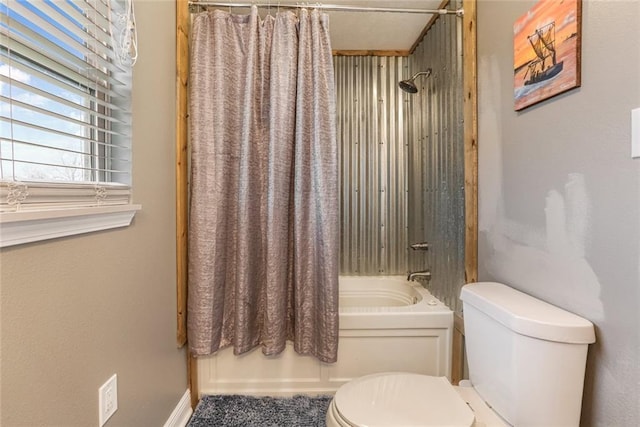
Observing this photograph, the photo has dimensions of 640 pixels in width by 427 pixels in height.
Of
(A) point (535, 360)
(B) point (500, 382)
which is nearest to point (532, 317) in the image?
(A) point (535, 360)

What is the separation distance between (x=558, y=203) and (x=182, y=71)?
173 centimetres

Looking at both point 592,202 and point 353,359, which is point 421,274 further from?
point 592,202

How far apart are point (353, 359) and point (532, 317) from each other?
101 cm

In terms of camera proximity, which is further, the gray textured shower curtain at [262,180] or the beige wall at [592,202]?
the gray textured shower curtain at [262,180]

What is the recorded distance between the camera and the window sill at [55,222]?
0.66 metres

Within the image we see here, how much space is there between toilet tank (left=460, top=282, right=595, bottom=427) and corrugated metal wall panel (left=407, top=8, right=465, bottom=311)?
1.95 ft

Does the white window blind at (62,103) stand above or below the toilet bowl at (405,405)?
above

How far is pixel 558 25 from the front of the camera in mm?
1018

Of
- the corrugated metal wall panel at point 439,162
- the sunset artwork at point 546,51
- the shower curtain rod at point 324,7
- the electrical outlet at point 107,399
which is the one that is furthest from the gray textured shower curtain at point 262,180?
the sunset artwork at point 546,51

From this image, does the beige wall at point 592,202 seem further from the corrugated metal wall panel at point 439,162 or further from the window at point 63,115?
the window at point 63,115

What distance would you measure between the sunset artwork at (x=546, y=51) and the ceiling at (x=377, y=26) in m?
0.83

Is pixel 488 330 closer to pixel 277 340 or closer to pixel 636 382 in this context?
pixel 636 382

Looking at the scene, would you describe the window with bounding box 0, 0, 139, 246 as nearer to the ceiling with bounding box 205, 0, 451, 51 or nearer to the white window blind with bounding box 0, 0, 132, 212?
the white window blind with bounding box 0, 0, 132, 212

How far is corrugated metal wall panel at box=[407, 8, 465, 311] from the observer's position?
1.66 meters
